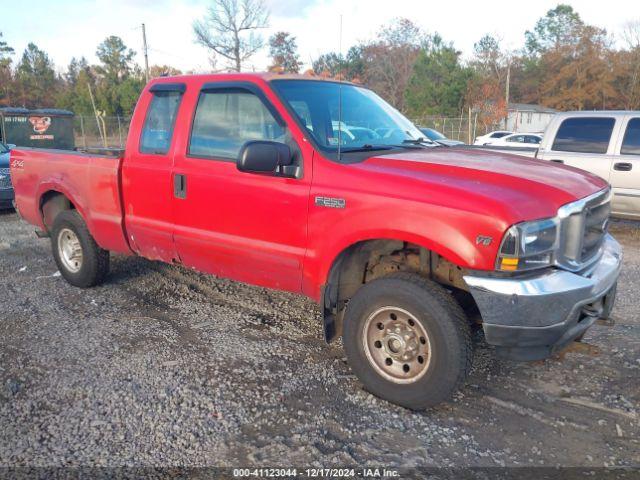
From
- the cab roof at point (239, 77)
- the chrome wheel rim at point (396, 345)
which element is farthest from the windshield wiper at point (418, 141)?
the chrome wheel rim at point (396, 345)

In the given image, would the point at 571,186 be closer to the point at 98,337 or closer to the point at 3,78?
the point at 98,337

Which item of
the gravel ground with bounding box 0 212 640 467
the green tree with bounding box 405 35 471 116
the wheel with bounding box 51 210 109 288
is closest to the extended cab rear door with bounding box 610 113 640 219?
the gravel ground with bounding box 0 212 640 467

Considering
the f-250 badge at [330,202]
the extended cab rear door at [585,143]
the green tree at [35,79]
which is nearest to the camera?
the f-250 badge at [330,202]

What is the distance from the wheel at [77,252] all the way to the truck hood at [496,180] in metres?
3.28

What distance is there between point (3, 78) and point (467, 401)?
178 feet

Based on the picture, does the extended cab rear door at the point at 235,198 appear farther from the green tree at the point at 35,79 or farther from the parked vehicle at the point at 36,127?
the green tree at the point at 35,79

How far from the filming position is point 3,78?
155 feet

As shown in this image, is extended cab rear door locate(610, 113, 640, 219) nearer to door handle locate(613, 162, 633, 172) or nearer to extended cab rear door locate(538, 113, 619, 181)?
door handle locate(613, 162, 633, 172)

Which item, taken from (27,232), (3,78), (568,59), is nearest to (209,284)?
Answer: (27,232)

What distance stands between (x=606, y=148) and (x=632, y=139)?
35cm

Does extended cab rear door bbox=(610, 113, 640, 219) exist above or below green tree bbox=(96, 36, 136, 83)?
below

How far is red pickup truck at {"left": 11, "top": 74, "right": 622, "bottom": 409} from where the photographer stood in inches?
117

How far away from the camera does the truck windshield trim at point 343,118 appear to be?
3809 mm

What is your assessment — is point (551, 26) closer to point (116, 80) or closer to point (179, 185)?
point (116, 80)
